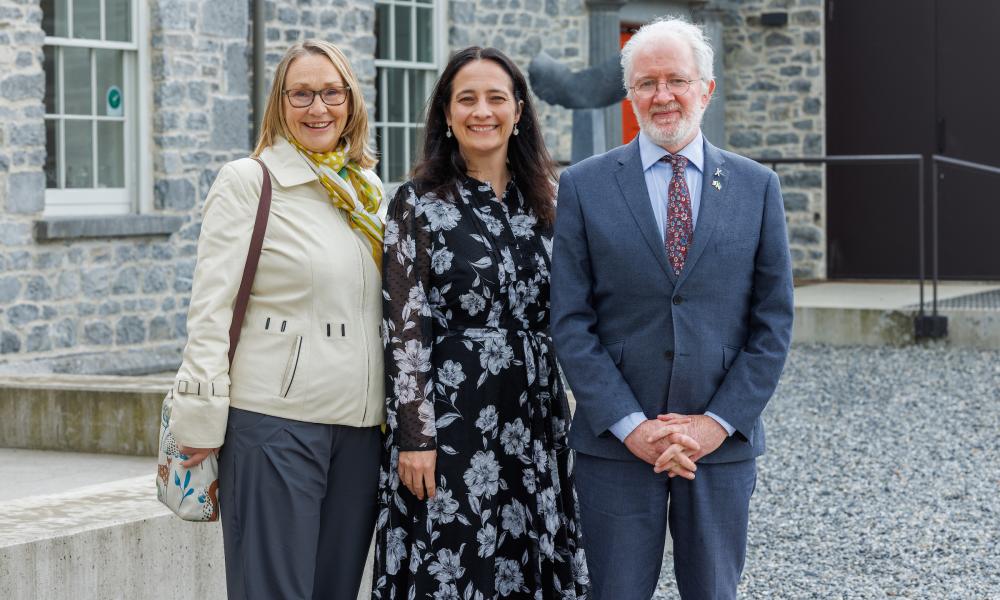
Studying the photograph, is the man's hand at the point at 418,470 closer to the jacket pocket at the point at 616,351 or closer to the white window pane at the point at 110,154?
the jacket pocket at the point at 616,351

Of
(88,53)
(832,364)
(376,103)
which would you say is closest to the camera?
(88,53)

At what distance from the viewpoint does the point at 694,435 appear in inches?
118

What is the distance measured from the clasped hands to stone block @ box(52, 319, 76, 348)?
19.7ft

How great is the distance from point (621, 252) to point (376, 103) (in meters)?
7.93

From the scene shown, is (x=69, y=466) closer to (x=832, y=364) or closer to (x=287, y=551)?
(x=287, y=551)

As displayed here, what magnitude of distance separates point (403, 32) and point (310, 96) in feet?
25.7

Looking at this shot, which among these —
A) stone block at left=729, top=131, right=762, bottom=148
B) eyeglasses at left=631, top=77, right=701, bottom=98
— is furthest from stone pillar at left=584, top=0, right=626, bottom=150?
eyeglasses at left=631, top=77, right=701, bottom=98

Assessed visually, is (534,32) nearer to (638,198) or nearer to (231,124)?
(231,124)

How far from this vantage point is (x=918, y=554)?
17.3ft

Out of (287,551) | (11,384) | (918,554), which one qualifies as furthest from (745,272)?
(11,384)

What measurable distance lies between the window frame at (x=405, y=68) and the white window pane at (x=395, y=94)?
18mm

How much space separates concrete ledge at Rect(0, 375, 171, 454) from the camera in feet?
18.3

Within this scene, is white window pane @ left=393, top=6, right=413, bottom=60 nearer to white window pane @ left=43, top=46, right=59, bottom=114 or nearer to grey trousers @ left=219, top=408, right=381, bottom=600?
white window pane @ left=43, top=46, right=59, bottom=114

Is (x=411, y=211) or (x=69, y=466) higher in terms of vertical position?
(x=411, y=211)
